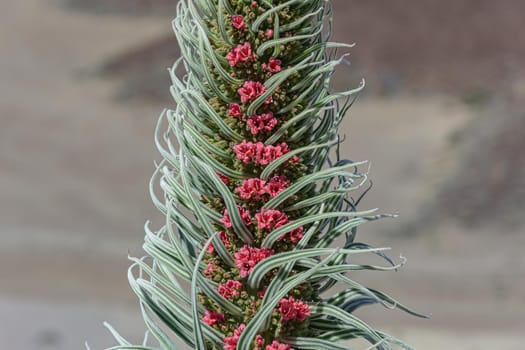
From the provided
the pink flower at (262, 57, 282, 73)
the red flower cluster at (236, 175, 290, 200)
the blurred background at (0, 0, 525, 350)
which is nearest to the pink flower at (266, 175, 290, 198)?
the red flower cluster at (236, 175, 290, 200)

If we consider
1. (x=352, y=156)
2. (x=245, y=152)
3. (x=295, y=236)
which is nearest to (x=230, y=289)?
(x=295, y=236)

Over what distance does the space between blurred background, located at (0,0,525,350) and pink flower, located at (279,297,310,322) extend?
8052 mm

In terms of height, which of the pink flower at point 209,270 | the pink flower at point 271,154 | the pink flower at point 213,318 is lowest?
the pink flower at point 213,318

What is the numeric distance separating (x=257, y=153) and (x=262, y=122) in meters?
0.06

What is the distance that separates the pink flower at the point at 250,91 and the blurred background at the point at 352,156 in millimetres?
8141

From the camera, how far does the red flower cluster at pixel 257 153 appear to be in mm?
1616

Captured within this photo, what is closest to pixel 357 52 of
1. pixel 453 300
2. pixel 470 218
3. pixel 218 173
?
pixel 470 218

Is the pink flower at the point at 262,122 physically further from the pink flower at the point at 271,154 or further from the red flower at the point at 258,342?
the red flower at the point at 258,342

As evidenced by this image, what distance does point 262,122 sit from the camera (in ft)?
5.36

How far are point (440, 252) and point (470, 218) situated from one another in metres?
1.41

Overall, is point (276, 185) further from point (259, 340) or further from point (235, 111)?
point (259, 340)

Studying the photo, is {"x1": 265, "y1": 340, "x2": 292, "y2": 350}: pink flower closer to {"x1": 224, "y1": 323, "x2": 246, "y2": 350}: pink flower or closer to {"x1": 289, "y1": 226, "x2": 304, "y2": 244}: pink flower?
{"x1": 224, "y1": 323, "x2": 246, "y2": 350}: pink flower

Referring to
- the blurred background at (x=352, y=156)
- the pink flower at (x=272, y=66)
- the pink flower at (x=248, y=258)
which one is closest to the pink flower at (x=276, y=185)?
the pink flower at (x=248, y=258)

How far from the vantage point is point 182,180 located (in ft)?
5.40
